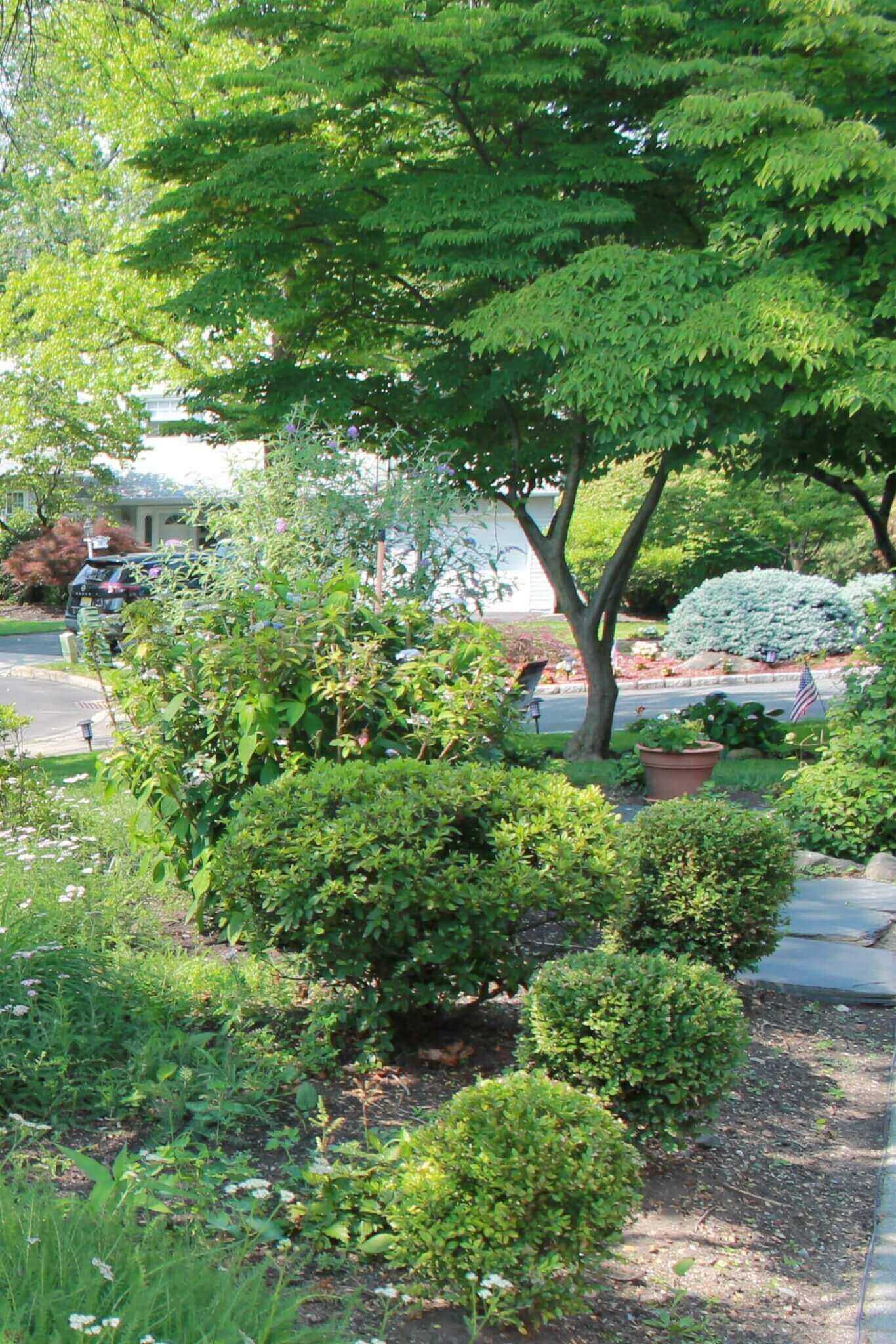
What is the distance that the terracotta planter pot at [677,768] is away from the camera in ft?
30.1

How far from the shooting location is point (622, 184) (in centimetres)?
1011

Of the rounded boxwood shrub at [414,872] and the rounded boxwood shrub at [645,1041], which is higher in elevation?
the rounded boxwood shrub at [414,872]

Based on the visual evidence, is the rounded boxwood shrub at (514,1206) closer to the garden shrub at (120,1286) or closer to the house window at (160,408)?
the garden shrub at (120,1286)

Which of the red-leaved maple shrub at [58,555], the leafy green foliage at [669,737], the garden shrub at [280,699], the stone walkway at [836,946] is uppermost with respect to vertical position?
the red-leaved maple shrub at [58,555]

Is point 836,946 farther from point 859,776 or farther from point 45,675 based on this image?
point 45,675

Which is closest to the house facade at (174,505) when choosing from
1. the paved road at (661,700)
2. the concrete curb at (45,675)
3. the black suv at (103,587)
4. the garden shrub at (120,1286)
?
the black suv at (103,587)

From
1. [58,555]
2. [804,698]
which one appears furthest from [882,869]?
[58,555]

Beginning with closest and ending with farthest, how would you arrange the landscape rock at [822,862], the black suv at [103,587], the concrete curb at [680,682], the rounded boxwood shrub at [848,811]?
the landscape rock at [822,862], the rounded boxwood shrub at [848,811], the concrete curb at [680,682], the black suv at [103,587]

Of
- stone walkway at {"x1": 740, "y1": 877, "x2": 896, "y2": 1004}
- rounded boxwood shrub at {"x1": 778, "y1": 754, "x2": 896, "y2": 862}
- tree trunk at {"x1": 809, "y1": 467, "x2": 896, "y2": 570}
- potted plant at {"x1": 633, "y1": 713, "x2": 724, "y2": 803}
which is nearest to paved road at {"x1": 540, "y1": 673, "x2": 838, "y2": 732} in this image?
tree trunk at {"x1": 809, "y1": 467, "x2": 896, "y2": 570}

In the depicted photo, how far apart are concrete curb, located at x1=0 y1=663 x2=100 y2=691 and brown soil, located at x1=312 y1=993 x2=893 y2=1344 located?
14503 millimetres

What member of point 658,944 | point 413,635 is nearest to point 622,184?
point 413,635

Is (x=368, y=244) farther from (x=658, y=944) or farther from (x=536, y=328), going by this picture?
(x=658, y=944)

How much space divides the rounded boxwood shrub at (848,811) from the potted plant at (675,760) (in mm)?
1712

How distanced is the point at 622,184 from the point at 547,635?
499 inches
